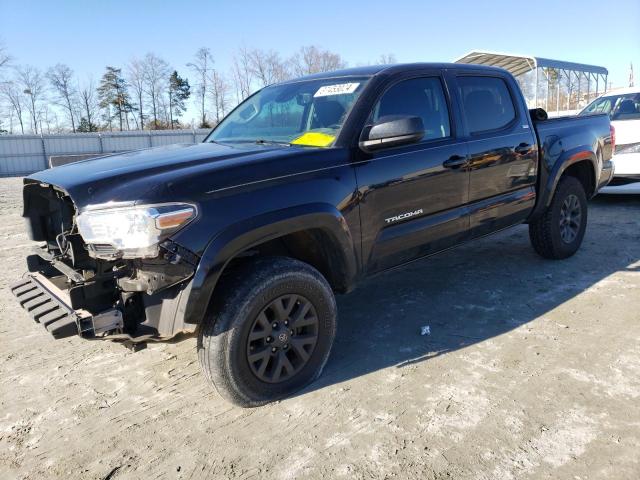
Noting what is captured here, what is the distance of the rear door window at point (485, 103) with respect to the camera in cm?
397

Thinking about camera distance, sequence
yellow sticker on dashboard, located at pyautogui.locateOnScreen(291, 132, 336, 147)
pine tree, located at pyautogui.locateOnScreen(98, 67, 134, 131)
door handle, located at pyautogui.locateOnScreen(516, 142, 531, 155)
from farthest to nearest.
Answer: pine tree, located at pyautogui.locateOnScreen(98, 67, 134, 131), door handle, located at pyautogui.locateOnScreen(516, 142, 531, 155), yellow sticker on dashboard, located at pyautogui.locateOnScreen(291, 132, 336, 147)

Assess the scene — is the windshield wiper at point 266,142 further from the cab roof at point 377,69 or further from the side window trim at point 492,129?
the side window trim at point 492,129

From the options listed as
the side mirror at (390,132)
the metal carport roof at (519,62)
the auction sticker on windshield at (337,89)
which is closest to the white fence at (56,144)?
the metal carport roof at (519,62)

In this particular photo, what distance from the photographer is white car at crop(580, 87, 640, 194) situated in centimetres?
748

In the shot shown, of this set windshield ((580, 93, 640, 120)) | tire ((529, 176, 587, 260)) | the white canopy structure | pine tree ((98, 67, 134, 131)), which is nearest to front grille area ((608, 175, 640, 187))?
windshield ((580, 93, 640, 120))

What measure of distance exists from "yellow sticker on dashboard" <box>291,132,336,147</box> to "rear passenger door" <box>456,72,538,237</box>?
129cm

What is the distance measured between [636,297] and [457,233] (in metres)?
1.71

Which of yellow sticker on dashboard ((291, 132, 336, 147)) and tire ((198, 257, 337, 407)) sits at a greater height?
yellow sticker on dashboard ((291, 132, 336, 147))

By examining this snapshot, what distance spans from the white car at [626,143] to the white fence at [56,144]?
791 inches

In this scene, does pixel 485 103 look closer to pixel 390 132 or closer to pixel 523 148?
pixel 523 148

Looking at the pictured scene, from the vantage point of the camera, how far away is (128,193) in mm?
2357

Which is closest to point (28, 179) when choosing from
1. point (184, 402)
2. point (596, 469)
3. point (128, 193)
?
point (128, 193)

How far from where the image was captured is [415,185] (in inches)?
132

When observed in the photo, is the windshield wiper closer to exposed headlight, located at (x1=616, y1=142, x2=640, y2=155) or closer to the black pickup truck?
the black pickup truck
